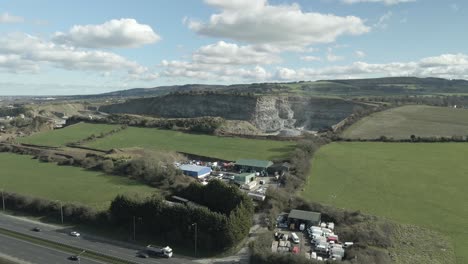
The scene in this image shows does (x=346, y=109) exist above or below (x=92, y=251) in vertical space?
above

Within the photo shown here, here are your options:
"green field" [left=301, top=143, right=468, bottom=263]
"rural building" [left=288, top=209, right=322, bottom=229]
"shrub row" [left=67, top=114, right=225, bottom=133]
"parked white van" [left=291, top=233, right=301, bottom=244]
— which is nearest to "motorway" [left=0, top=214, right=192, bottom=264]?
"parked white van" [left=291, top=233, right=301, bottom=244]

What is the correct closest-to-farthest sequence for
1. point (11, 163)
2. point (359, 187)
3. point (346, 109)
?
point (359, 187) → point (11, 163) → point (346, 109)

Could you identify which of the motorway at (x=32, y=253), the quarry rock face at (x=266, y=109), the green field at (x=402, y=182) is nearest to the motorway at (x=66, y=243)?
the motorway at (x=32, y=253)

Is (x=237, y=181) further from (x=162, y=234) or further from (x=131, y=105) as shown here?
(x=131, y=105)

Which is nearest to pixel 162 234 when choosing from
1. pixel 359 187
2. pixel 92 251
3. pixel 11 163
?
pixel 92 251

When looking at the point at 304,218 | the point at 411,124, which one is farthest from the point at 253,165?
the point at 411,124

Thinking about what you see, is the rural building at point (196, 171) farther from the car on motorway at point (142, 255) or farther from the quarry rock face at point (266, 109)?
the quarry rock face at point (266, 109)

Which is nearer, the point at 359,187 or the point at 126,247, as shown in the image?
the point at 126,247
